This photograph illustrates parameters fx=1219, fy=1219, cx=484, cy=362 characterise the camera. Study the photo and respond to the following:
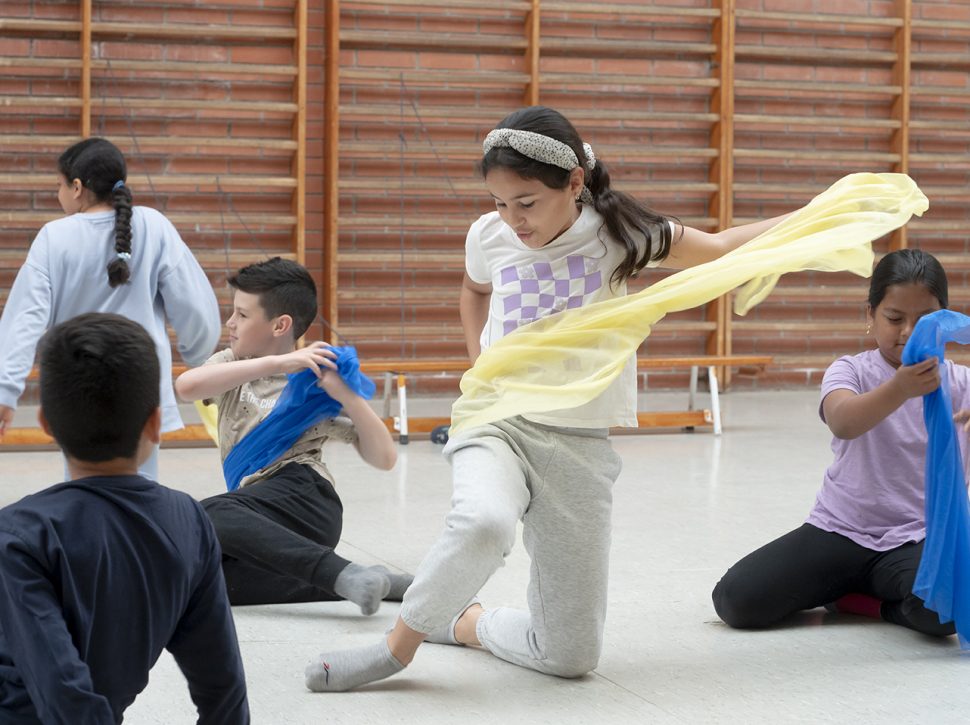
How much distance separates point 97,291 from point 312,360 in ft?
3.52

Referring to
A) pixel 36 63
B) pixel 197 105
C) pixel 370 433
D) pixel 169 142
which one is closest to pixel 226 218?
pixel 169 142

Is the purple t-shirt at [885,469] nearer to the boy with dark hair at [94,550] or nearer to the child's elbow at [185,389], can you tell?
the child's elbow at [185,389]

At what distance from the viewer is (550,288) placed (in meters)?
2.29

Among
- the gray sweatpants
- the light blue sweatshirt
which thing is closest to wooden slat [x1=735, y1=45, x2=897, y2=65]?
the light blue sweatshirt

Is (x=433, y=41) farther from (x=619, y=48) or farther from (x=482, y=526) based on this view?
(x=482, y=526)

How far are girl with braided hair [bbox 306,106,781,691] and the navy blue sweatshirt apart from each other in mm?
679

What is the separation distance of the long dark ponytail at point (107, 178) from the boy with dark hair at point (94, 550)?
2.00 m

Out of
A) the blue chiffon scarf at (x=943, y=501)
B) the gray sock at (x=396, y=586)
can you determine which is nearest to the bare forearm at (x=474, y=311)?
the gray sock at (x=396, y=586)

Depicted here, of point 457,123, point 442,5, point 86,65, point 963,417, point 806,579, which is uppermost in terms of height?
point 442,5

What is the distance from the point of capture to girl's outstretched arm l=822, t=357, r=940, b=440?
7.53ft

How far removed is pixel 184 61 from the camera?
6.93 meters

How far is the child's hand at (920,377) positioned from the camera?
2.29 metres

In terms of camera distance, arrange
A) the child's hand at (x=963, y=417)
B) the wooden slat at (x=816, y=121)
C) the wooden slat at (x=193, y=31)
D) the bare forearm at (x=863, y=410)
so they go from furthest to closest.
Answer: the wooden slat at (x=816, y=121) < the wooden slat at (x=193, y=31) < the child's hand at (x=963, y=417) < the bare forearm at (x=863, y=410)

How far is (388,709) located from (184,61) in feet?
18.3
